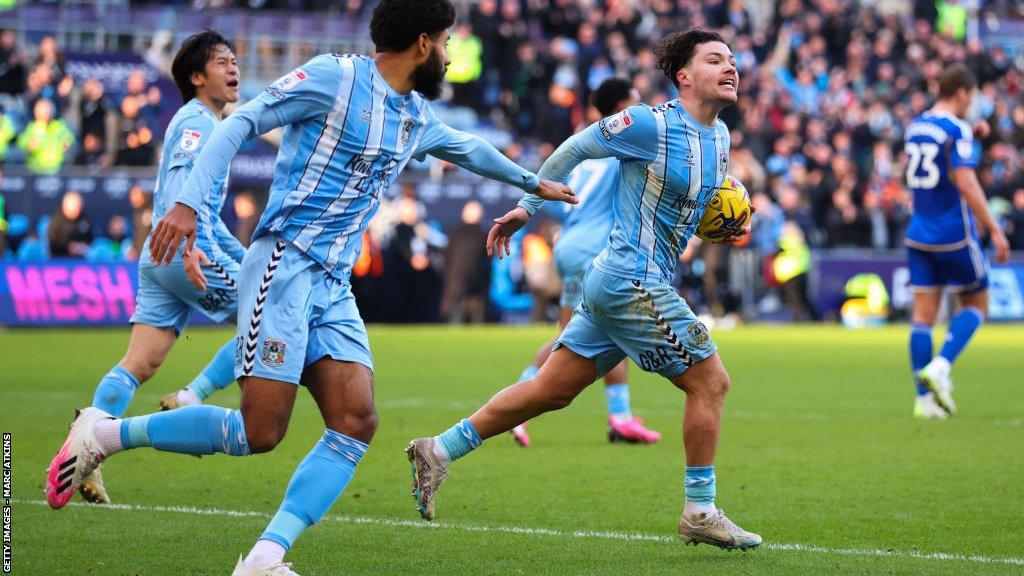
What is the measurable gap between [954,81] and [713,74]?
237 inches

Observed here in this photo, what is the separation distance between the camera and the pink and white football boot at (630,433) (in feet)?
33.3

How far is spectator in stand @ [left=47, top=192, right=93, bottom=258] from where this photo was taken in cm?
2372

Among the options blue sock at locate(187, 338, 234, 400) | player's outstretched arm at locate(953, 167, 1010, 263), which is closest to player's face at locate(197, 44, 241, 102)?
blue sock at locate(187, 338, 234, 400)

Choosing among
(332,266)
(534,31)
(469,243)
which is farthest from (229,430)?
(534,31)

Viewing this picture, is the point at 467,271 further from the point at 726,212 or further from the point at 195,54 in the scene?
the point at 726,212

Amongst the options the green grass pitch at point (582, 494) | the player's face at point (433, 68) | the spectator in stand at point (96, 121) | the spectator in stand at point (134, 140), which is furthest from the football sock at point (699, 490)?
the spectator in stand at point (96, 121)

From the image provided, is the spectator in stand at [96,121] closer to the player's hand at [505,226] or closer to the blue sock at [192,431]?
the player's hand at [505,226]

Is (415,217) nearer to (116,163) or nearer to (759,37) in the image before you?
(116,163)

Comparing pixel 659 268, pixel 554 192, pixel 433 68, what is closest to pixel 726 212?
pixel 659 268

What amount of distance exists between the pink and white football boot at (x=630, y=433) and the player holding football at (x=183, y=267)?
10.2 feet

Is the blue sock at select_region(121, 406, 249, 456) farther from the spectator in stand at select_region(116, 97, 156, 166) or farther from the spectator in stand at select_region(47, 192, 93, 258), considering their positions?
the spectator in stand at select_region(116, 97, 156, 166)

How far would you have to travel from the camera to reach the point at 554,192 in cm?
610

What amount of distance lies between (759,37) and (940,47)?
528 cm

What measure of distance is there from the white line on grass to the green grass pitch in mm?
14
